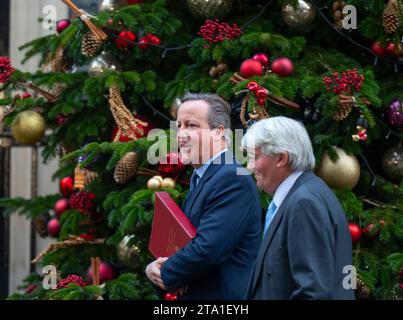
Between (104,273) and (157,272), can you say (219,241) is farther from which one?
(104,273)

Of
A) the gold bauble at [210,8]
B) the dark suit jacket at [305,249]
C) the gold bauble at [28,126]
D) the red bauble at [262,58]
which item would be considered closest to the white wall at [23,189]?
the gold bauble at [28,126]

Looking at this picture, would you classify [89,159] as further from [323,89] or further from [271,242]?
[271,242]

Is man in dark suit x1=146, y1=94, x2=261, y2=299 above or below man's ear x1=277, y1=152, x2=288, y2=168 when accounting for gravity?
below

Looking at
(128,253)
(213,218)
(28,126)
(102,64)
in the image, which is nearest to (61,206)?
(28,126)

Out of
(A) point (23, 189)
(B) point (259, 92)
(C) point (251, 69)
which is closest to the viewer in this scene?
(B) point (259, 92)

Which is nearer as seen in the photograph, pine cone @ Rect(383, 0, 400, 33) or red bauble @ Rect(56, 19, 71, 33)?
pine cone @ Rect(383, 0, 400, 33)

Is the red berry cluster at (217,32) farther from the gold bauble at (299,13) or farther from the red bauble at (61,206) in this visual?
the red bauble at (61,206)

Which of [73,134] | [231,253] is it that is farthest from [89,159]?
[231,253]

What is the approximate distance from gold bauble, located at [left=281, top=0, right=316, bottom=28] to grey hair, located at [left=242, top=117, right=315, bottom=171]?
243cm

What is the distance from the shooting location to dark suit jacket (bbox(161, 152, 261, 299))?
11.2 feet

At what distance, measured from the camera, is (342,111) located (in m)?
4.95

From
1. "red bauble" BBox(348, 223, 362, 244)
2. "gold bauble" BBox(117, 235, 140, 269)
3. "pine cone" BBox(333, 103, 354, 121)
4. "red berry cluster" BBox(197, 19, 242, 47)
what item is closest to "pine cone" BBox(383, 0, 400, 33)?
"pine cone" BBox(333, 103, 354, 121)

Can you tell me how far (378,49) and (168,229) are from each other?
237cm

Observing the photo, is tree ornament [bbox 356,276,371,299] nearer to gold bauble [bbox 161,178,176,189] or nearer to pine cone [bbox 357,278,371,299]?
pine cone [bbox 357,278,371,299]
